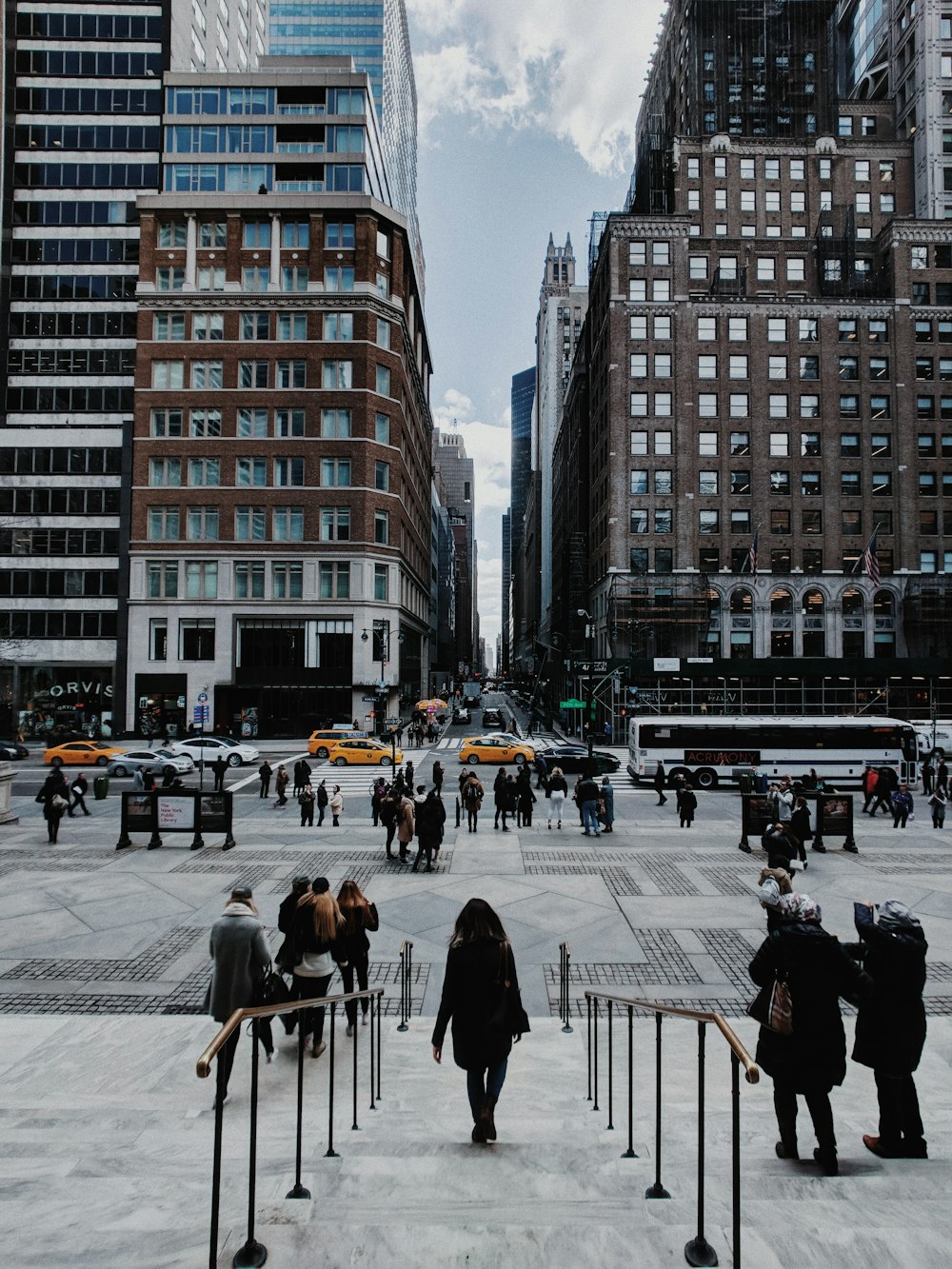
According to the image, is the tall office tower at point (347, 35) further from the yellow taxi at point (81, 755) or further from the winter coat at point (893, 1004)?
the winter coat at point (893, 1004)

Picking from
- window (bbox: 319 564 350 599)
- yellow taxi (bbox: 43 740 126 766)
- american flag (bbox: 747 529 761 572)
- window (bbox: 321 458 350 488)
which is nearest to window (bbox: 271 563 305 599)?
window (bbox: 319 564 350 599)

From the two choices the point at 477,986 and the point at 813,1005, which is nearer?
the point at 813,1005

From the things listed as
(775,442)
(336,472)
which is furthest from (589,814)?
(775,442)

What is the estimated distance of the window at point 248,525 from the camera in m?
49.1

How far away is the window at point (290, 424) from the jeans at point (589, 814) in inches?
1534

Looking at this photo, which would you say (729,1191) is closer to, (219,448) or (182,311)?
(219,448)

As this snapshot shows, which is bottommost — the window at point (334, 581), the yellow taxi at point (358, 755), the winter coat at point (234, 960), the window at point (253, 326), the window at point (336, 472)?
the yellow taxi at point (358, 755)

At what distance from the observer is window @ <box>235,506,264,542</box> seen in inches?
1934

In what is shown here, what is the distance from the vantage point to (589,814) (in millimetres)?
19094

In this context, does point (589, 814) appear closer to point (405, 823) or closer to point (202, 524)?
point (405, 823)

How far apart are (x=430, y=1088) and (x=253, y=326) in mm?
52786

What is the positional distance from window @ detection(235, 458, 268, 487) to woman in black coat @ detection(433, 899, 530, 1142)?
4859 centimetres

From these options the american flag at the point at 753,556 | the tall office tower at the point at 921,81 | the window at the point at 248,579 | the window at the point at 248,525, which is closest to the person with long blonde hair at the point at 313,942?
the american flag at the point at 753,556

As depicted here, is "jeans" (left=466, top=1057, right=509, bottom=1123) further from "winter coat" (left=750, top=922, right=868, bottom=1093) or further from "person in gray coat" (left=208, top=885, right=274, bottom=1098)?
"person in gray coat" (left=208, top=885, right=274, bottom=1098)
